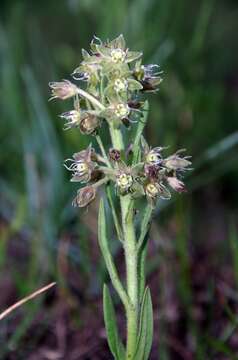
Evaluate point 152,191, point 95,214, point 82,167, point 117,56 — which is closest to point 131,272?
point 152,191

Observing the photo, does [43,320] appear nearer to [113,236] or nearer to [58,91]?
[113,236]

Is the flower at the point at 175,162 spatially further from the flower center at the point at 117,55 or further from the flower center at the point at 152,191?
the flower center at the point at 117,55

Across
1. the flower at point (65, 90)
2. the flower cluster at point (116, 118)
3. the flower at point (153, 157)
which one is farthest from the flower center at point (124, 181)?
the flower at point (65, 90)

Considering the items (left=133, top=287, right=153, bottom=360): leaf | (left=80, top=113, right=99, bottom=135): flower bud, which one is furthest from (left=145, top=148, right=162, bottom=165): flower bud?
(left=133, top=287, right=153, bottom=360): leaf

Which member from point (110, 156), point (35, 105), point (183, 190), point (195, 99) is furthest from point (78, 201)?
point (195, 99)

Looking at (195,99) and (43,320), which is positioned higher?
(195,99)

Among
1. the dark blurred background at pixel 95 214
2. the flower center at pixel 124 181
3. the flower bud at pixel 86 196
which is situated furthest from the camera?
the dark blurred background at pixel 95 214

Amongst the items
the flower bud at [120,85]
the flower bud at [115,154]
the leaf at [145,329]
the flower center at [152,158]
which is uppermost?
the flower bud at [120,85]

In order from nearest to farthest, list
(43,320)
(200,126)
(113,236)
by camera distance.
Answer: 1. (43,320)
2. (113,236)
3. (200,126)
